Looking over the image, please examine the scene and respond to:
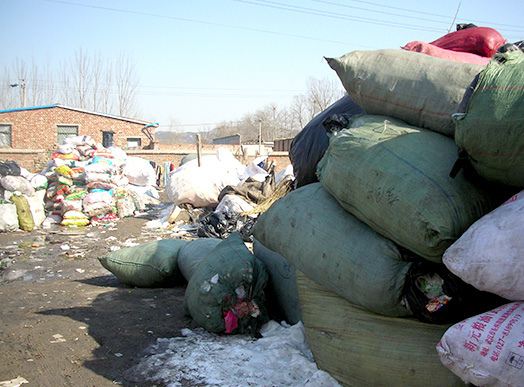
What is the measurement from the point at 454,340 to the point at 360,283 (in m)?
0.45

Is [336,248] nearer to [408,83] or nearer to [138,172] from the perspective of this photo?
[408,83]

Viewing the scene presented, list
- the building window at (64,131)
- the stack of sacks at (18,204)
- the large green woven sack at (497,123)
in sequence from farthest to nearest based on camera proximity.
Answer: the building window at (64,131) → the stack of sacks at (18,204) → the large green woven sack at (497,123)

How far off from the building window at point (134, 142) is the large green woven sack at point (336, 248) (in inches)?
877

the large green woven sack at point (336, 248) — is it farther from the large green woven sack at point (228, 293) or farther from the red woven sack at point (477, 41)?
the red woven sack at point (477, 41)

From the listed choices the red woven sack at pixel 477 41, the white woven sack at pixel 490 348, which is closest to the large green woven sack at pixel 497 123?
the white woven sack at pixel 490 348

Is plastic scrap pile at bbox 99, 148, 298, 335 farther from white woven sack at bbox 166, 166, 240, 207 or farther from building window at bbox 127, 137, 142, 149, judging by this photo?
building window at bbox 127, 137, 142, 149

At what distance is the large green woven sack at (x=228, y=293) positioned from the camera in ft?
7.87

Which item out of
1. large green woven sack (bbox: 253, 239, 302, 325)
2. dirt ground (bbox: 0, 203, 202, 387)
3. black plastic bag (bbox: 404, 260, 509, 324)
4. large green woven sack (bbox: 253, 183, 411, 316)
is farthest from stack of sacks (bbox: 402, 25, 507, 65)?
dirt ground (bbox: 0, 203, 202, 387)

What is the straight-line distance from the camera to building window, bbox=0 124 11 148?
2192 centimetres

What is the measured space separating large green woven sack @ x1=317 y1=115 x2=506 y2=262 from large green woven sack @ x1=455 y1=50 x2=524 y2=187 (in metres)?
0.13

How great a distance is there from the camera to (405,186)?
1.60m

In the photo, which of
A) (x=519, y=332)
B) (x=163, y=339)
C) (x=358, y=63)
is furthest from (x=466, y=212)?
(x=163, y=339)

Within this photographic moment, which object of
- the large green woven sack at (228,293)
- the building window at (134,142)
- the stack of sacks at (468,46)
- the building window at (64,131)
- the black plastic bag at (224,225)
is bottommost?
the building window at (134,142)

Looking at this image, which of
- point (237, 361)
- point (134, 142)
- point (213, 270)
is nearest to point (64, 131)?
point (134, 142)
